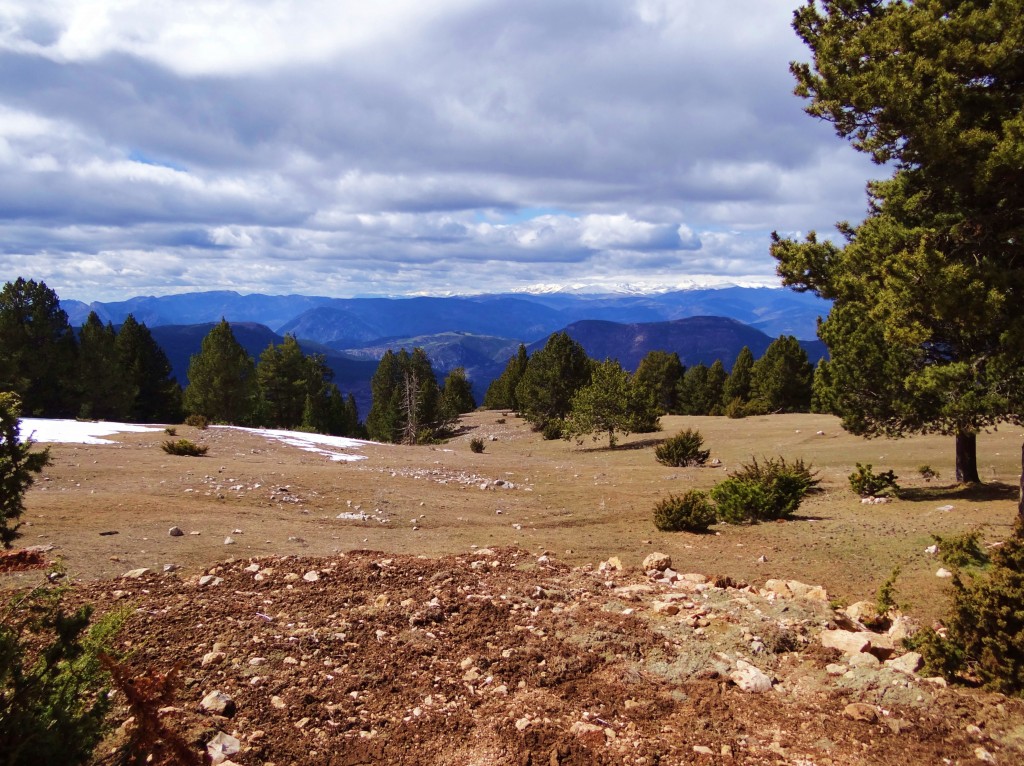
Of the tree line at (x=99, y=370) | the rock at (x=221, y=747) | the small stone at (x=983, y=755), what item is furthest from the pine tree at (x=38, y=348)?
the small stone at (x=983, y=755)

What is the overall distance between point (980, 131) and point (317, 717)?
31.8 ft

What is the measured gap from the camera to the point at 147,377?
180 feet

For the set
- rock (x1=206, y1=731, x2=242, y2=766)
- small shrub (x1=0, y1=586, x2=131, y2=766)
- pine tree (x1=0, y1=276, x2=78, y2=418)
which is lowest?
rock (x1=206, y1=731, x2=242, y2=766)

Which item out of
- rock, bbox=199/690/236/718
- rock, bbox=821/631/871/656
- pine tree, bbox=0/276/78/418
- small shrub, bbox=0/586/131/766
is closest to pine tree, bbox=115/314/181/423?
pine tree, bbox=0/276/78/418

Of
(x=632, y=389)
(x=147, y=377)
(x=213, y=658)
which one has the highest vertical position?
(x=147, y=377)

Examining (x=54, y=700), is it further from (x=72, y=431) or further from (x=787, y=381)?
(x=787, y=381)

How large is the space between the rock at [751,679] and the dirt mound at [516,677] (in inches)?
0.6

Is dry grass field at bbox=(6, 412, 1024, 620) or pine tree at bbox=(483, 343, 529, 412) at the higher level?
pine tree at bbox=(483, 343, 529, 412)

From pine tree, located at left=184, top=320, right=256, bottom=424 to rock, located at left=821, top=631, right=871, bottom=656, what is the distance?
151 feet

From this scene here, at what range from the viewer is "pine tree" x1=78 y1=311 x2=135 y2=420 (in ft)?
147

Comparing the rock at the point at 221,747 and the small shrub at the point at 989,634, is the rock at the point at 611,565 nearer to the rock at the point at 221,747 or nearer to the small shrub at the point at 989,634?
the small shrub at the point at 989,634

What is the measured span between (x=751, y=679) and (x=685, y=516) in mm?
6562

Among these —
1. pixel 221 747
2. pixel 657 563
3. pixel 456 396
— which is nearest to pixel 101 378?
pixel 456 396

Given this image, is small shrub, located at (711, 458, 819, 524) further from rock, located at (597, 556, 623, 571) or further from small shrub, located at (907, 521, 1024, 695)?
small shrub, located at (907, 521, 1024, 695)
